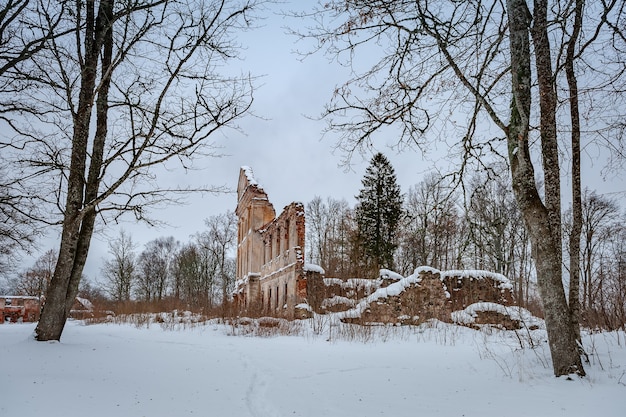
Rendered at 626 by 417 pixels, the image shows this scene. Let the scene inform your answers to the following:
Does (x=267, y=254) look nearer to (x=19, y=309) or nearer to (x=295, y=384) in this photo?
(x=19, y=309)

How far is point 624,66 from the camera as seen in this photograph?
6098 mm

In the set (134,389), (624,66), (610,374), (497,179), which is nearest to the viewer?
(134,389)

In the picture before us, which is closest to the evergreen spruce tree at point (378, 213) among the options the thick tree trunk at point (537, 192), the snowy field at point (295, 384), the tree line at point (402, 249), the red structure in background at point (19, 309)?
the tree line at point (402, 249)

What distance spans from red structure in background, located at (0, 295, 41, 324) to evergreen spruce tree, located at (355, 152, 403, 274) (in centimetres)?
2382

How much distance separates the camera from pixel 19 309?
31000 millimetres

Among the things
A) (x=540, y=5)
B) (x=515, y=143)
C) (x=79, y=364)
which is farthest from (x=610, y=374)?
(x=79, y=364)

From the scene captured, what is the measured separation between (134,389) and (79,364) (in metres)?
1.88

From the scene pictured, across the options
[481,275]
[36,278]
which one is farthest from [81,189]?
[36,278]

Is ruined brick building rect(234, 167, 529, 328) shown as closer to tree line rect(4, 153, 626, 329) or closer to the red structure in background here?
tree line rect(4, 153, 626, 329)

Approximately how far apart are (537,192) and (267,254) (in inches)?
986

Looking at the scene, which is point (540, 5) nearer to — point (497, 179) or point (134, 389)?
point (497, 179)

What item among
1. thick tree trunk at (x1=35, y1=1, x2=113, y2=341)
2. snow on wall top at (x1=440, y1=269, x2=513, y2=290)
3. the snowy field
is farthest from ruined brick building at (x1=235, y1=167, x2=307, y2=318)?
the snowy field

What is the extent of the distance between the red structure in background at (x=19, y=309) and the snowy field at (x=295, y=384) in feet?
90.0

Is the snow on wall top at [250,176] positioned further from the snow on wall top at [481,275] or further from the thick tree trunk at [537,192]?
the thick tree trunk at [537,192]
